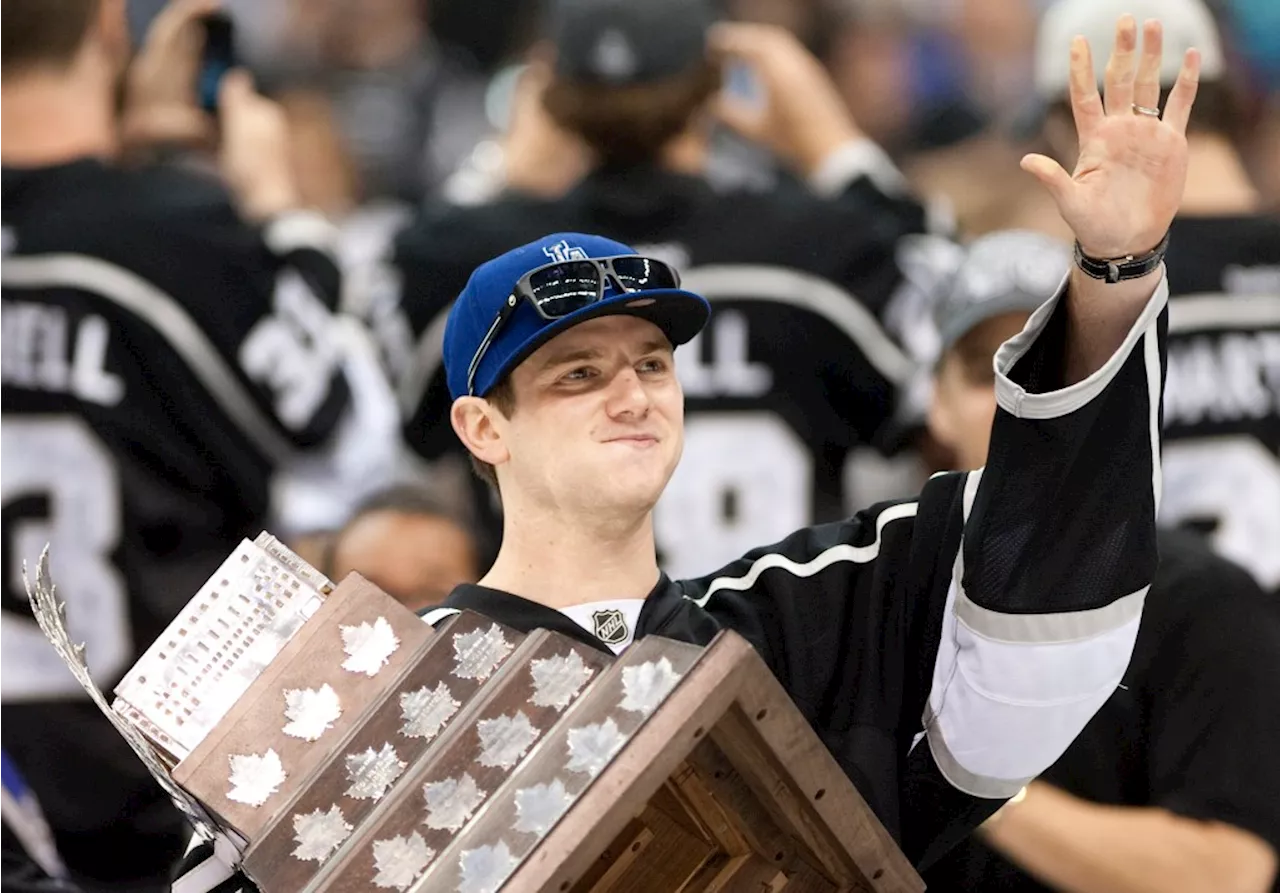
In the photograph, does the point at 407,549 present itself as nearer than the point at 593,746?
No

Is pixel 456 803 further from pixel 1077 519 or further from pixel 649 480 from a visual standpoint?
pixel 1077 519

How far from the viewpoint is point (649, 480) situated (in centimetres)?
288

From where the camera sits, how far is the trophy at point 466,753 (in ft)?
7.43

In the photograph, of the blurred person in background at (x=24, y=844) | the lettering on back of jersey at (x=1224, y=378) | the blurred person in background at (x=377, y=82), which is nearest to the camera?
the blurred person in background at (x=24, y=844)

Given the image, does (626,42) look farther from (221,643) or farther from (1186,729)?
(221,643)

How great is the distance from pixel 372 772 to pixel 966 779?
0.81 metres

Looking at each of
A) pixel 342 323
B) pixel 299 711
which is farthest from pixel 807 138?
pixel 299 711

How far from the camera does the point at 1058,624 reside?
2783 millimetres

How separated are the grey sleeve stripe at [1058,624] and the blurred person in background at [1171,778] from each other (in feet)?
2.92

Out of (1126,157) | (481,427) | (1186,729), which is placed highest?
(1126,157)

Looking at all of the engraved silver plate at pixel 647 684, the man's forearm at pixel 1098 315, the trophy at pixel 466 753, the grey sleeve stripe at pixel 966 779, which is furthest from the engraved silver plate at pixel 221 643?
the man's forearm at pixel 1098 315

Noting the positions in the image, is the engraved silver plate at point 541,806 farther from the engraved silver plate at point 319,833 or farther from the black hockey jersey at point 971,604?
the black hockey jersey at point 971,604

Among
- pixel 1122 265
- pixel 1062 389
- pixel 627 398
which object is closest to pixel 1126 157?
pixel 1122 265

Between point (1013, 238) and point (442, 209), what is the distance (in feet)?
4.25
